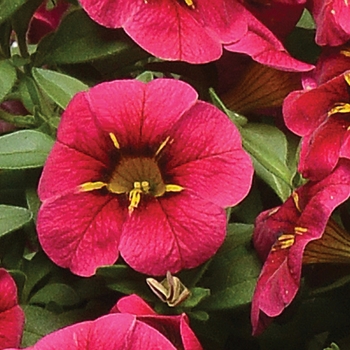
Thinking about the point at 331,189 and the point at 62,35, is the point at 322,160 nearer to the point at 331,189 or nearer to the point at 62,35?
the point at 331,189

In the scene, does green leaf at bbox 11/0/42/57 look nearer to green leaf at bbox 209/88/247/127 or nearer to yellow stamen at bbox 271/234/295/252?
green leaf at bbox 209/88/247/127

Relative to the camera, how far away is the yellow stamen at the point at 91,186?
59cm

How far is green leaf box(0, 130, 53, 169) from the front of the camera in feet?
2.02

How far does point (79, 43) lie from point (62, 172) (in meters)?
0.14

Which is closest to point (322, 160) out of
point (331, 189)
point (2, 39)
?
point (331, 189)

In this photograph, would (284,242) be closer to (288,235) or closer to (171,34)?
(288,235)

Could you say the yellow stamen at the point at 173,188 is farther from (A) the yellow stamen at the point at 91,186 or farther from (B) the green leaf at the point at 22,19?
(B) the green leaf at the point at 22,19

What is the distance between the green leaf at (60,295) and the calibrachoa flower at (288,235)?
134 mm

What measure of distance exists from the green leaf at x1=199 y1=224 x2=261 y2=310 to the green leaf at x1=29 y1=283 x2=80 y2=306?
0.30ft

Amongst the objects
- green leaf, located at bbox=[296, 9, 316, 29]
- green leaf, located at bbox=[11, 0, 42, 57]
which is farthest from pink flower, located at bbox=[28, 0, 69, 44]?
green leaf, located at bbox=[296, 9, 316, 29]

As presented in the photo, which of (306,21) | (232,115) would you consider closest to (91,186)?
(232,115)

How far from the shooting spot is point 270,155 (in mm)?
626

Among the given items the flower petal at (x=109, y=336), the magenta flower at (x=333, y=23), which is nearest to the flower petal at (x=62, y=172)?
the flower petal at (x=109, y=336)

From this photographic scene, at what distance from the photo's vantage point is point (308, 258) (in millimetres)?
620
